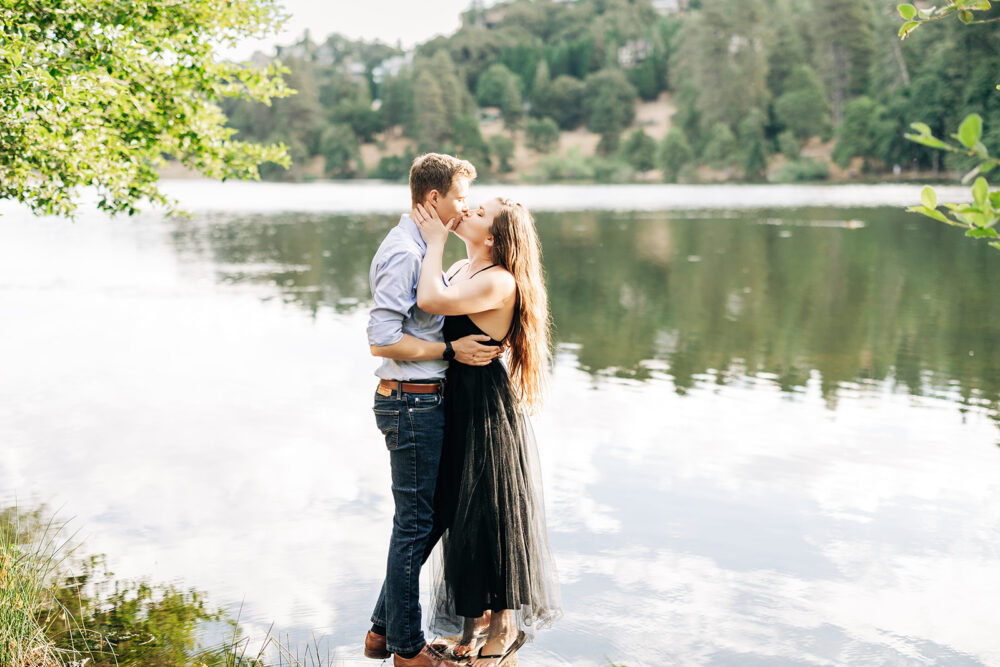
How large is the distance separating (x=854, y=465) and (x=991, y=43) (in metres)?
93.6

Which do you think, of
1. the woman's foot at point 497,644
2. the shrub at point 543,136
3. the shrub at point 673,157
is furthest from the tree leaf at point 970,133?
the shrub at point 543,136

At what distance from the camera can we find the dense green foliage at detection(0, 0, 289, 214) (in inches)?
243

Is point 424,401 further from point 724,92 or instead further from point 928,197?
point 724,92

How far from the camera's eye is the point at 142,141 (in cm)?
847

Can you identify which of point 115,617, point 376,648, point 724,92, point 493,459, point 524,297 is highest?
point 724,92

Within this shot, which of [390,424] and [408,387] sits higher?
[408,387]

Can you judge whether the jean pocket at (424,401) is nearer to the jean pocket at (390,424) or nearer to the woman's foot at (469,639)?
the jean pocket at (390,424)

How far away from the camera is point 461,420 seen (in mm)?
4535

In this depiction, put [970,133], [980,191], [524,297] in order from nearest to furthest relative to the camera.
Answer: [970,133] < [980,191] < [524,297]

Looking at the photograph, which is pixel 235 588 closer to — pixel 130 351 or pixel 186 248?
pixel 130 351

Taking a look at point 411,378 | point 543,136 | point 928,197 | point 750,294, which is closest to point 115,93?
point 411,378

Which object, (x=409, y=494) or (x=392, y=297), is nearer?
(x=392, y=297)

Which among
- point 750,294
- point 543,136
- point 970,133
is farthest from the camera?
point 543,136

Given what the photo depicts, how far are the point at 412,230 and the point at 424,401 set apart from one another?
788 millimetres
